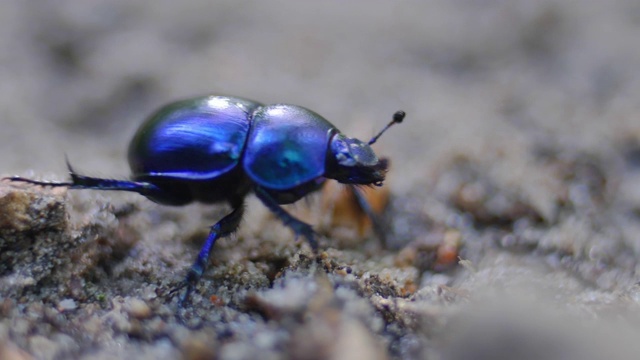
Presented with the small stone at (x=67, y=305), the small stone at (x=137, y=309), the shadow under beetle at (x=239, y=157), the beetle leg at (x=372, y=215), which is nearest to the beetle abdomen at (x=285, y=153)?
the shadow under beetle at (x=239, y=157)

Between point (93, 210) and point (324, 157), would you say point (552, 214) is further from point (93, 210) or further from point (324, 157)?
point (93, 210)

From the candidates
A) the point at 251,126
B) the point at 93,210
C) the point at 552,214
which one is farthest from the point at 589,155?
the point at 93,210

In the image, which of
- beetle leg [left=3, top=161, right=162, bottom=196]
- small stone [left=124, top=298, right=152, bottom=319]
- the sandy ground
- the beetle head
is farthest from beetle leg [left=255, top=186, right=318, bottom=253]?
small stone [left=124, top=298, right=152, bottom=319]

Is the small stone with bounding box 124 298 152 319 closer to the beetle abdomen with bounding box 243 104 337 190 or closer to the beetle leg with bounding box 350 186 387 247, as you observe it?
the beetle abdomen with bounding box 243 104 337 190

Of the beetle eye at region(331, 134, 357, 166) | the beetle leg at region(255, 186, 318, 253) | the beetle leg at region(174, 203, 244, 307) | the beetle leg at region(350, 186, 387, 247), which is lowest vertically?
the beetle leg at region(174, 203, 244, 307)

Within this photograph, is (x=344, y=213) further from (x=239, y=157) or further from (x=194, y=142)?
(x=194, y=142)

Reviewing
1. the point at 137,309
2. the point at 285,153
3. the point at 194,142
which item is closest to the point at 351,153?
the point at 285,153
